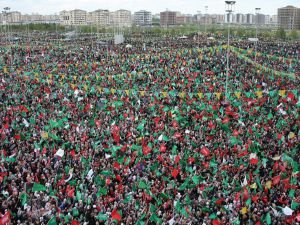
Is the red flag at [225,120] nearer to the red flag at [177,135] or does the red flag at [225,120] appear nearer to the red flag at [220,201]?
the red flag at [177,135]

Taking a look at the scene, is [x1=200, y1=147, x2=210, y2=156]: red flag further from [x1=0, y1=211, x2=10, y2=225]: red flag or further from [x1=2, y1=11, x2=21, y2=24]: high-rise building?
[x1=2, y1=11, x2=21, y2=24]: high-rise building

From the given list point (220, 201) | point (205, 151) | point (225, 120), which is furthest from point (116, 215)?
point (225, 120)

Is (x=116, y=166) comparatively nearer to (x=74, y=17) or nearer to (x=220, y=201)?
(x=220, y=201)

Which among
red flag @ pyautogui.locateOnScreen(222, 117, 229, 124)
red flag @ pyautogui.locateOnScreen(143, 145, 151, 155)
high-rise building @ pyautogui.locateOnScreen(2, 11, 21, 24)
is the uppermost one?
high-rise building @ pyautogui.locateOnScreen(2, 11, 21, 24)

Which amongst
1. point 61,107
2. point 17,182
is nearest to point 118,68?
point 61,107

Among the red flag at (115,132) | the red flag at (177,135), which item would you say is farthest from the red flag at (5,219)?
the red flag at (177,135)

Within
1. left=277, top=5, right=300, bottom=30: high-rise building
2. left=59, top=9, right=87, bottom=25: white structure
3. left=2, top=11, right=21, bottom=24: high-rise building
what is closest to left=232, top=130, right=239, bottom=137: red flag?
left=2, top=11, right=21, bottom=24: high-rise building

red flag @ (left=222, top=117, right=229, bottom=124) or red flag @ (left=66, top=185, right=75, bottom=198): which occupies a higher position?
red flag @ (left=222, top=117, right=229, bottom=124)
